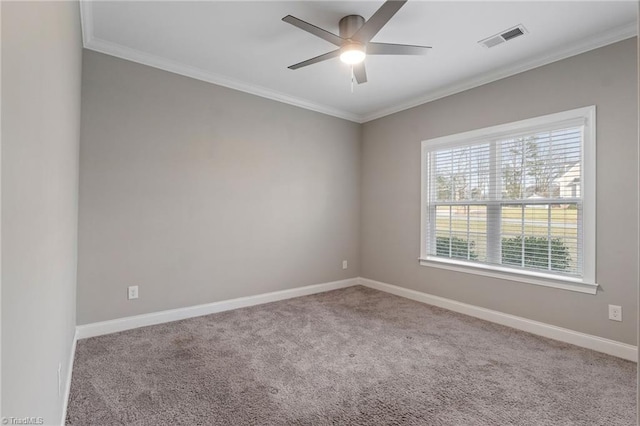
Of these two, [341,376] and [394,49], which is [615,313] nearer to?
[341,376]

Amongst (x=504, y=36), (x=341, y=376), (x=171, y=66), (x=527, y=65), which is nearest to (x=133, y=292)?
(x=341, y=376)

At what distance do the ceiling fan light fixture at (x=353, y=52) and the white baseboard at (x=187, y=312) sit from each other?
9.31ft

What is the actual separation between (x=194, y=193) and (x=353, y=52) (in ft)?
7.08

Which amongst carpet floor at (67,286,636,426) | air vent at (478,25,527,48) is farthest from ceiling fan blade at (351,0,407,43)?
carpet floor at (67,286,636,426)

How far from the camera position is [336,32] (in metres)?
2.76

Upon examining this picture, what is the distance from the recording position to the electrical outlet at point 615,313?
2646mm

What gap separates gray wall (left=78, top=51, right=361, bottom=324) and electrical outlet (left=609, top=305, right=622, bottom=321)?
306 cm

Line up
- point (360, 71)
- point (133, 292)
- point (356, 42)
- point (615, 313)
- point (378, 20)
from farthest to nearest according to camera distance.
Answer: point (133, 292)
point (360, 71)
point (615, 313)
point (356, 42)
point (378, 20)

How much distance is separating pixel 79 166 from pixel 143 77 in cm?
107

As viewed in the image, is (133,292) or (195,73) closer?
(133,292)

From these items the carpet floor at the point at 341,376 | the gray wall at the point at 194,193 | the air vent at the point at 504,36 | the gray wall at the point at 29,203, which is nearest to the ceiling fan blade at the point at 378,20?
the air vent at the point at 504,36

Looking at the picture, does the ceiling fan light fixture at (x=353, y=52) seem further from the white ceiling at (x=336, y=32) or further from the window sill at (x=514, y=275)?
the window sill at (x=514, y=275)

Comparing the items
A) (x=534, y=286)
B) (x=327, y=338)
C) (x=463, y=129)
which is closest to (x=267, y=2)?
(x=463, y=129)

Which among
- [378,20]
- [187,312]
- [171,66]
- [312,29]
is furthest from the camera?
[187,312]
